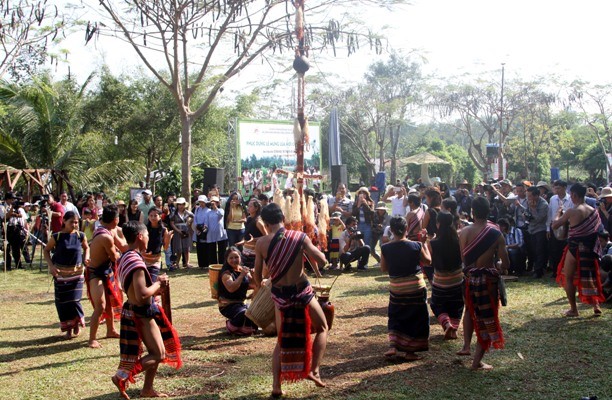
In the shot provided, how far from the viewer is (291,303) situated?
220 inches

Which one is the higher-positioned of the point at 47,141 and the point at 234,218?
the point at 47,141

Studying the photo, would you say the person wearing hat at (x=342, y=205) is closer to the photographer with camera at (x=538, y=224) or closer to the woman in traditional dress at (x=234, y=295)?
the photographer with camera at (x=538, y=224)

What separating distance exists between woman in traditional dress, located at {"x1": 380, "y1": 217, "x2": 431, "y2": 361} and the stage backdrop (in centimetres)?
1479

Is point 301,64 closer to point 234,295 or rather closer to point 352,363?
point 234,295

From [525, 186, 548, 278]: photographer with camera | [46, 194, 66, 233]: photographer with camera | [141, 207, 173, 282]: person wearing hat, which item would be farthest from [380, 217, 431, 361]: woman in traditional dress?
[46, 194, 66, 233]: photographer with camera

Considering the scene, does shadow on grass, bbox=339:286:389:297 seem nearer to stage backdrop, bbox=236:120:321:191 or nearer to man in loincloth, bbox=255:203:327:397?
man in loincloth, bbox=255:203:327:397

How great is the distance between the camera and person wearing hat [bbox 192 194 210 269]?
14289 millimetres

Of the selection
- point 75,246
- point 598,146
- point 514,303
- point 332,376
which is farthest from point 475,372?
point 598,146

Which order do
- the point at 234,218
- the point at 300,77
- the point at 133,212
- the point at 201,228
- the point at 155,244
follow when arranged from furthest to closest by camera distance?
the point at 201,228 < the point at 234,218 < the point at 133,212 < the point at 155,244 < the point at 300,77

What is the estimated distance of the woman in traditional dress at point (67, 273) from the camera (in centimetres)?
799

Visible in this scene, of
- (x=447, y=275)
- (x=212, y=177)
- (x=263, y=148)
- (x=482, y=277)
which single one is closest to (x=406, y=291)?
(x=482, y=277)

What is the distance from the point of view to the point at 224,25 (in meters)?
16.2

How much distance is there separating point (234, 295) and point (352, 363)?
2121 millimetres

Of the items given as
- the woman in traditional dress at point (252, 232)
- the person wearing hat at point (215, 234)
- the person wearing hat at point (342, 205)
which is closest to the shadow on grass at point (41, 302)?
the woman in traditional dress at point (252, 232)
